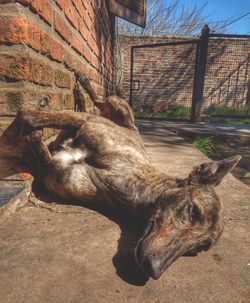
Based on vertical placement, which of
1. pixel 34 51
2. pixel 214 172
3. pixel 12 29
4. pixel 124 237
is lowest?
pixel 124 237

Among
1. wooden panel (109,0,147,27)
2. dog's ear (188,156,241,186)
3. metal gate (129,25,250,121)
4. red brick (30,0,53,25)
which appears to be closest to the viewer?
dog's ear (188,156,241,186)

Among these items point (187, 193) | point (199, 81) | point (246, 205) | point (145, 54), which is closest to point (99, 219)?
point (187, 193)

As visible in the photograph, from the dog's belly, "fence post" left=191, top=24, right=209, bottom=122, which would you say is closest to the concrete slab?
the dog's belly

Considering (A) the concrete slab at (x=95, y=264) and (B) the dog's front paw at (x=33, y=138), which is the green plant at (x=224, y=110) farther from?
(B) the dog's front paw at (x=33, y=138)

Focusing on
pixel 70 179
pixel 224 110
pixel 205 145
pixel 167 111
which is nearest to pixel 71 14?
pixel 70 179

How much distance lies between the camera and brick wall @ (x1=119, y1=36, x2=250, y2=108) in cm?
1628

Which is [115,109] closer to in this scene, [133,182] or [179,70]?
[133,182]

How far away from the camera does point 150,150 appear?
15.5ft

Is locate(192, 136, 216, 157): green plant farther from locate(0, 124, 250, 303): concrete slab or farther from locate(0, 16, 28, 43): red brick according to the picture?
locate(0, 16, 28, 43): red brick

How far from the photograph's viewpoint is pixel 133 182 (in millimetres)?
2424

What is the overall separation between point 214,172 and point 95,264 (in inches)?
37.5

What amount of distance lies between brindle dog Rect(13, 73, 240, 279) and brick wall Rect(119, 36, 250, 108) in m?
13.7

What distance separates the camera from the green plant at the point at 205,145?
6469 mm

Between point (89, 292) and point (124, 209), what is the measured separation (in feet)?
3.17
